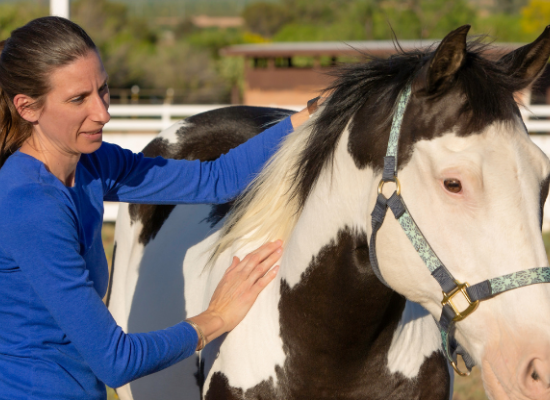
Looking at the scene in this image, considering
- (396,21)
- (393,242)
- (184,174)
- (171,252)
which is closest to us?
(393,242)

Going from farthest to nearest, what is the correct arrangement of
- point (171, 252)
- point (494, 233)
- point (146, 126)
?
1. point (146, 126)
2. point (171, 252)
3. point (494, 233)

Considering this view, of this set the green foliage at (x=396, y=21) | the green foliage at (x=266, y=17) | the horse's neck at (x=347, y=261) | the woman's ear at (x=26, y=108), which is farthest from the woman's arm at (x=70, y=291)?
the green foliage at (x=266, y=17)

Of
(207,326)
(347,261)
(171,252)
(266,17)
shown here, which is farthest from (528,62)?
(266,17)

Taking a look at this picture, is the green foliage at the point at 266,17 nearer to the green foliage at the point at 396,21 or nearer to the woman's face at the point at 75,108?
the green foliage at the point at 396,21

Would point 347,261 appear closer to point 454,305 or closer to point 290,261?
point 290,261

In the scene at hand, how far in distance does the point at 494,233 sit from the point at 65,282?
1.14 metres

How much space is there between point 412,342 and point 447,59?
0.98 m

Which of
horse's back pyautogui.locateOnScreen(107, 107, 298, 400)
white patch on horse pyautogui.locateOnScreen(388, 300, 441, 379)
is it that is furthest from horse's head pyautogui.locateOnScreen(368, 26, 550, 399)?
horse's back pyautogui.locateOnScreen(107, 107, 298, 400)

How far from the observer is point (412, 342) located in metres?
2.00

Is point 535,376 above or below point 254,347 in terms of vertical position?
below

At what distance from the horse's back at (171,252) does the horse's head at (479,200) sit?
1129 millimetres

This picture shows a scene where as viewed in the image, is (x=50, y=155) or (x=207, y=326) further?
(x=207, y=326)

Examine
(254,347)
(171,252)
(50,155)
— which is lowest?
(254,347)

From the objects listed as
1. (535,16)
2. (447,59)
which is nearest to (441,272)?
(447,59)
